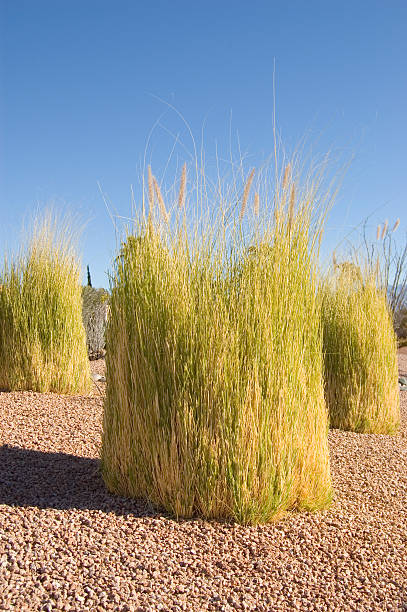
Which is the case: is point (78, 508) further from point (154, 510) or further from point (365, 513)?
point (365, 513)

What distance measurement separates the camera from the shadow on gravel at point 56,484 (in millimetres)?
2865


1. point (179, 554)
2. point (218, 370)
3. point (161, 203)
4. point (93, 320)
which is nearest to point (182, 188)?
point (161, 203)

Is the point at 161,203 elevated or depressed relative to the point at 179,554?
elevated

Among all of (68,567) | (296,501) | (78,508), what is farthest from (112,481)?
(296,501)

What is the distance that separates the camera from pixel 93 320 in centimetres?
971

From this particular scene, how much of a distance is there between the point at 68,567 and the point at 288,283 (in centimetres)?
167

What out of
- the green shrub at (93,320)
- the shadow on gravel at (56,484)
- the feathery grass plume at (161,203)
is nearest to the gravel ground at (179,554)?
the shadow on gravel at (56,484)

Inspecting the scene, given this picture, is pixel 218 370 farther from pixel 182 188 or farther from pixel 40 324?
pixel 40 324

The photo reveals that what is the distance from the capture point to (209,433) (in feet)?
8.72

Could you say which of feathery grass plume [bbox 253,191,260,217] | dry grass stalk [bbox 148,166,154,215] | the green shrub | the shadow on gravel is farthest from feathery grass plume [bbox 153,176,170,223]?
the green shrub

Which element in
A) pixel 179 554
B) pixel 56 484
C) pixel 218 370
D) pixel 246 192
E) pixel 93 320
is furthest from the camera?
pixel 93 320

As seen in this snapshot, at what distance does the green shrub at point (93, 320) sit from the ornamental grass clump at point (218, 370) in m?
6.57

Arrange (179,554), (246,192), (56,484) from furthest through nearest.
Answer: (56,484), (246,192), (179,554)

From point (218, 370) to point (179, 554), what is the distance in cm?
83
